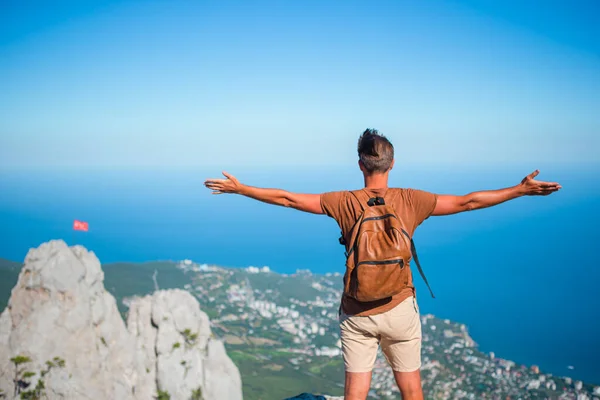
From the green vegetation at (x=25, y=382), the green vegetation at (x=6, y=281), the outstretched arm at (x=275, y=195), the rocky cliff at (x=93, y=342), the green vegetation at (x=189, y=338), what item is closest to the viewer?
the outstretched arm at (x=275, y=195)

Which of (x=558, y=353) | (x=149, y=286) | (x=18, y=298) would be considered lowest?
(x=558, y=353)

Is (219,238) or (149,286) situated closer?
(149,286)

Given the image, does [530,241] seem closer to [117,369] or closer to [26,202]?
[117,369]

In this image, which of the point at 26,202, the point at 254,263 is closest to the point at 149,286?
the point at 254,263

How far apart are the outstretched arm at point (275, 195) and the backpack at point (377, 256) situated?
509 millimetres

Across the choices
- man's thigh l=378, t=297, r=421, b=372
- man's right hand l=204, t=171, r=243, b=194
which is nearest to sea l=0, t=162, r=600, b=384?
man's thigh l=378, t=297, r=421, b=372

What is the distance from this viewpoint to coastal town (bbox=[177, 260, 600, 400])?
131ft

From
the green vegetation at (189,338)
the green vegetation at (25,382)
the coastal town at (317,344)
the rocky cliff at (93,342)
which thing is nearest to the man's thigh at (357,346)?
the rocky cliff at (93,342)

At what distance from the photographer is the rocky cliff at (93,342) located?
18562 mm

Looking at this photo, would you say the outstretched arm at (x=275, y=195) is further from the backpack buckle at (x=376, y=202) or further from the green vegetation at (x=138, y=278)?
the green vegetation at (x=138, y=278)

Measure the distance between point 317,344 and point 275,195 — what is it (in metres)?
53.5

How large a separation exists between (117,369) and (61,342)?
335 centimetres

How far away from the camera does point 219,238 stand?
159625mm

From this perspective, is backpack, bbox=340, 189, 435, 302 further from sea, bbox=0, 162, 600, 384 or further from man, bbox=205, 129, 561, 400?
sea, bbox=0, 162, 600, 384
